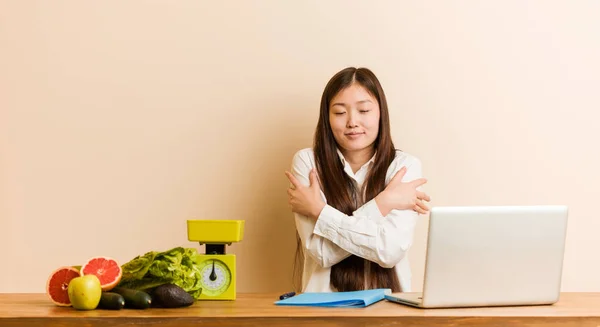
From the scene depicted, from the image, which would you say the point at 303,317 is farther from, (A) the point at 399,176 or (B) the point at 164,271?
(A) the point at 399,176

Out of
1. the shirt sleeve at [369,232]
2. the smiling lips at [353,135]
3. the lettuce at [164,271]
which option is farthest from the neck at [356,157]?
the lettuce at [164,271]

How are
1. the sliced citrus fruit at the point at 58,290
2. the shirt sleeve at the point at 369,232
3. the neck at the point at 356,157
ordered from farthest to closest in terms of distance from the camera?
1. the neck at the point at 356,157
2. the shirt sleeve at the point at 369,232
3. the sliced citrus fruit at the point at 58,290

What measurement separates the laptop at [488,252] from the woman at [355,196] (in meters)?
0.69

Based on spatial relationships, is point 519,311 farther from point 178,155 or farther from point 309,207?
point 178,155

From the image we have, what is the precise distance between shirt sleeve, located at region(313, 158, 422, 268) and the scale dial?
0.52 metres

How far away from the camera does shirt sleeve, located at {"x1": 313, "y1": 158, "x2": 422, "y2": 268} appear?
2703 mm

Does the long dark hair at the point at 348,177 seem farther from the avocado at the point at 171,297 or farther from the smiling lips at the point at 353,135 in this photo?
the avocado at the point at 171,297

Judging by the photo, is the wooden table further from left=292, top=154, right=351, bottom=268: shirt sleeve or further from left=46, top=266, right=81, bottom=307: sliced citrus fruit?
left=292, top=154, right=351, bottom=268: shirt sleeve

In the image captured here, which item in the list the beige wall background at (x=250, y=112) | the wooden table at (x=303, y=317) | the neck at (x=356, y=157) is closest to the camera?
the wooden table at (x=303, y=317)

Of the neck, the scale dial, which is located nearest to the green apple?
the scale dial

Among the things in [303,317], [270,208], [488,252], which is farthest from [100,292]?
[270,208]

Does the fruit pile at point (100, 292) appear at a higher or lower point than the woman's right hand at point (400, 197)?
lower

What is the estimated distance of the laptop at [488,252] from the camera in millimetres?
2008

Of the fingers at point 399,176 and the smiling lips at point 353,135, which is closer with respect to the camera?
the fingers at point 399,176
